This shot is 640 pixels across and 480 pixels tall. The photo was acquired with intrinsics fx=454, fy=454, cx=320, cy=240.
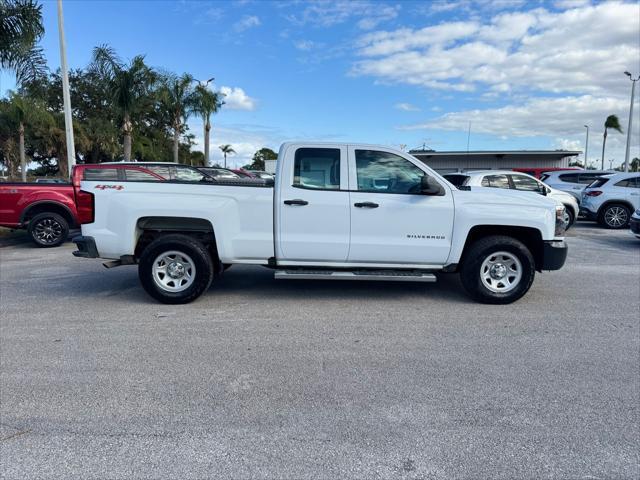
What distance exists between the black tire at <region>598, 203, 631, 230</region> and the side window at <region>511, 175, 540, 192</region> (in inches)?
143

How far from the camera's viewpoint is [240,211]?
18.2 feet

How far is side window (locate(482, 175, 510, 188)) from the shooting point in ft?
36.3

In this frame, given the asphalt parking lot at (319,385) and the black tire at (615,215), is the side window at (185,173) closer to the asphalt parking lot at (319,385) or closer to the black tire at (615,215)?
the asphalt parking lot at (319,385)

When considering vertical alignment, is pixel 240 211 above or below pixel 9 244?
above

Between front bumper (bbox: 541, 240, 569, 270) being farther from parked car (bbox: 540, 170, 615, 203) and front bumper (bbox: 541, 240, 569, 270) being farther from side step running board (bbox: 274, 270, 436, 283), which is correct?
parked car (bbox: 540, 170, 615, 203)

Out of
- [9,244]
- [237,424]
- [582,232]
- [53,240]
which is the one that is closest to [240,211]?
[237,424]

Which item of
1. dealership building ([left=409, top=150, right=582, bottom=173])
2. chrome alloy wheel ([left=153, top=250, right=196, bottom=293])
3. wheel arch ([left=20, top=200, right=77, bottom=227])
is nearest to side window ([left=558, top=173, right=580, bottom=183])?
chrome alloy wheel ([left=153, top=250, right=196, bottom=293])

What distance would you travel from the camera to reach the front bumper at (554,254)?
225 inches

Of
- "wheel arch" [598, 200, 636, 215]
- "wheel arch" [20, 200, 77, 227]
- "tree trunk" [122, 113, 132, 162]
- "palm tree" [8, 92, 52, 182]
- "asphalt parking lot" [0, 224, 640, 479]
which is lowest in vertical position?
"asphalt parking lot" [0, 224, 640, 479]

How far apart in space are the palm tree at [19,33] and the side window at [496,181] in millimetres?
12271

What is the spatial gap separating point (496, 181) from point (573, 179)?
261 inches

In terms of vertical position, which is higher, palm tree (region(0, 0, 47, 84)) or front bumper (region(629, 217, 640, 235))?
palm tree (region(0, 0, 47, 84))

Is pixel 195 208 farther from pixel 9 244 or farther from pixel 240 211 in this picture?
pixel 9 244

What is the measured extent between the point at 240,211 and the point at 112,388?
8.49 feet
